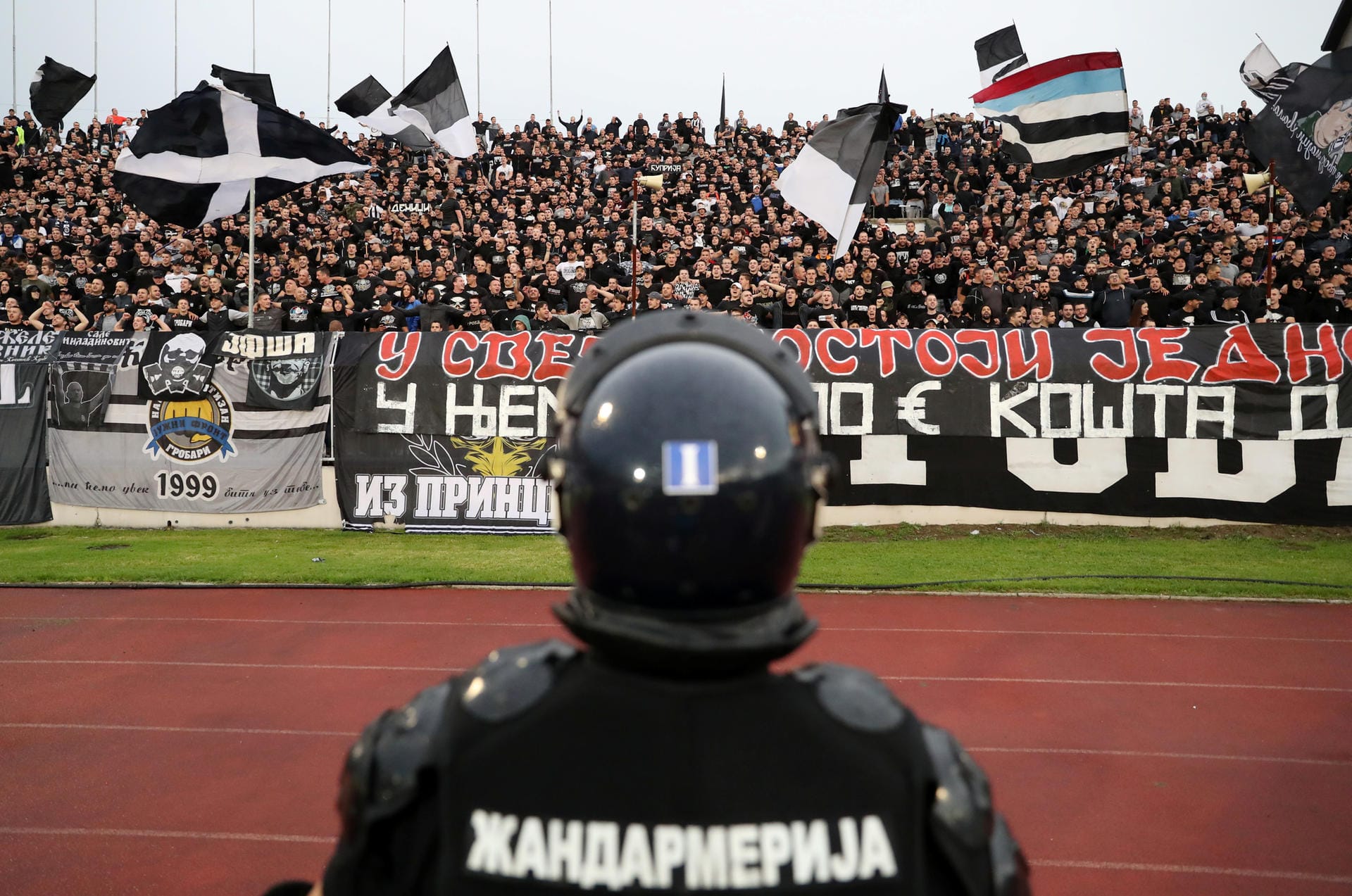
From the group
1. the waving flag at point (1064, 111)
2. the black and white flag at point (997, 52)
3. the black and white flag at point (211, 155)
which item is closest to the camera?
the black and white flag at point (211, 155)

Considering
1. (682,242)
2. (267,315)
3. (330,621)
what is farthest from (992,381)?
(267,315)

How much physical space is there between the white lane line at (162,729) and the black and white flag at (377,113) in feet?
42.4

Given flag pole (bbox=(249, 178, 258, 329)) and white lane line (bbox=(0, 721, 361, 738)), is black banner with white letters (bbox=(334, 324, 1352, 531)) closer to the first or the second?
flag pole (bbox=(249, 178, 258, 329))

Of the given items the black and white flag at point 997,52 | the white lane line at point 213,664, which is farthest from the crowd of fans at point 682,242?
the white lane line at point 213,664

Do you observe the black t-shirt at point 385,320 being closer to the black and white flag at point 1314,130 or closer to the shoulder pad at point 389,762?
the black and white flag at point 1314,130

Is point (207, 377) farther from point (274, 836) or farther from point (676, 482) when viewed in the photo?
point (676, 482)

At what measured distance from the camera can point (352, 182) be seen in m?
22.4

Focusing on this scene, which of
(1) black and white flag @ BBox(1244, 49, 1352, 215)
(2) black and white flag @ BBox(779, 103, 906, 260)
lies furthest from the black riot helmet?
(1) black and white flag @ BBox(1244, 49, 1352, 215)

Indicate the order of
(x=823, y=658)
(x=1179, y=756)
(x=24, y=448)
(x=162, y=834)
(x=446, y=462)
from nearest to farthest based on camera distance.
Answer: (x=162, y=834) < (x=1179, y=756) < (x=823, y=658) < (x=446, y=462) < (x=24, y=448)

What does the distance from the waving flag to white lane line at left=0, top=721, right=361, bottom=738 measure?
12.0m

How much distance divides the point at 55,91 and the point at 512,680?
1213 inches

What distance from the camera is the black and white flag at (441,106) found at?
16406mm

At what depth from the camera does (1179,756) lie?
5223 mm

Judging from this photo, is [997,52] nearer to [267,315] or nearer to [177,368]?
[267,315]
